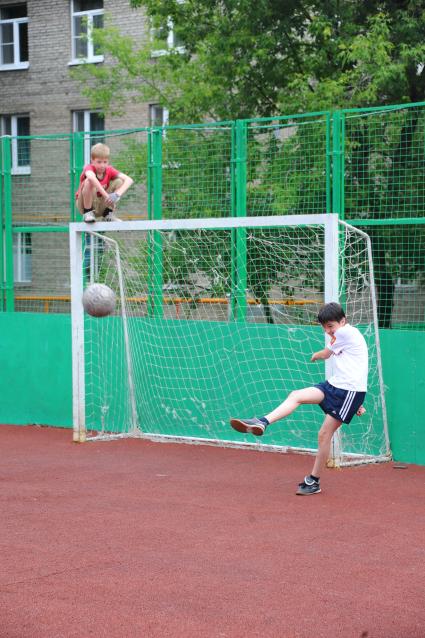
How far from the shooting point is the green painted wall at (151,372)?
10469 mm

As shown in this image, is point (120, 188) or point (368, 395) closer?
point (368, 395)

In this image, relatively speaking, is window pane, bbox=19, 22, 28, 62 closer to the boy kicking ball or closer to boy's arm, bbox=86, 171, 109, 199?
boy's arm, bbox=86, 171, 109, 199

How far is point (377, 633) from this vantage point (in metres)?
5.25

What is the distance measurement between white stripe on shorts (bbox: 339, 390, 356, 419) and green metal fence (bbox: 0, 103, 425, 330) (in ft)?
7.63

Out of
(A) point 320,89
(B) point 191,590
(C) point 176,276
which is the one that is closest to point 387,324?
(C) point 176,276

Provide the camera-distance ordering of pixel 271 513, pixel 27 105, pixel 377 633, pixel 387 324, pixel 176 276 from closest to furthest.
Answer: pixel 377 633 < pixel 271 513 < pixel 387 324 < pixel 176 276 < pixel 27 105

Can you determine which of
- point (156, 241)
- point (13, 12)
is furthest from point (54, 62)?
point (156, 241)

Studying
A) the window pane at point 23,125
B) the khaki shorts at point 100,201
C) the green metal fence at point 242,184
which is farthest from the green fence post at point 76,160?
the window pane at point 23,125

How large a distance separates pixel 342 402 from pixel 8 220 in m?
7.07

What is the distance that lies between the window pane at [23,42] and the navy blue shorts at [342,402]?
2233 centimetres

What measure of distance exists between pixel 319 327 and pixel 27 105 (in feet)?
63.4

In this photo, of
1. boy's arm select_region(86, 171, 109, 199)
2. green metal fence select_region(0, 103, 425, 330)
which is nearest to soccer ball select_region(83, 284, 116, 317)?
boy's arm select_region(86, 171, 109, 199)

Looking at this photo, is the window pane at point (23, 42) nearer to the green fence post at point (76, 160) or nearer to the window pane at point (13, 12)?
the window pane at point (13, 12)

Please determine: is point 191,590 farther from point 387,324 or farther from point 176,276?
point 176,276
